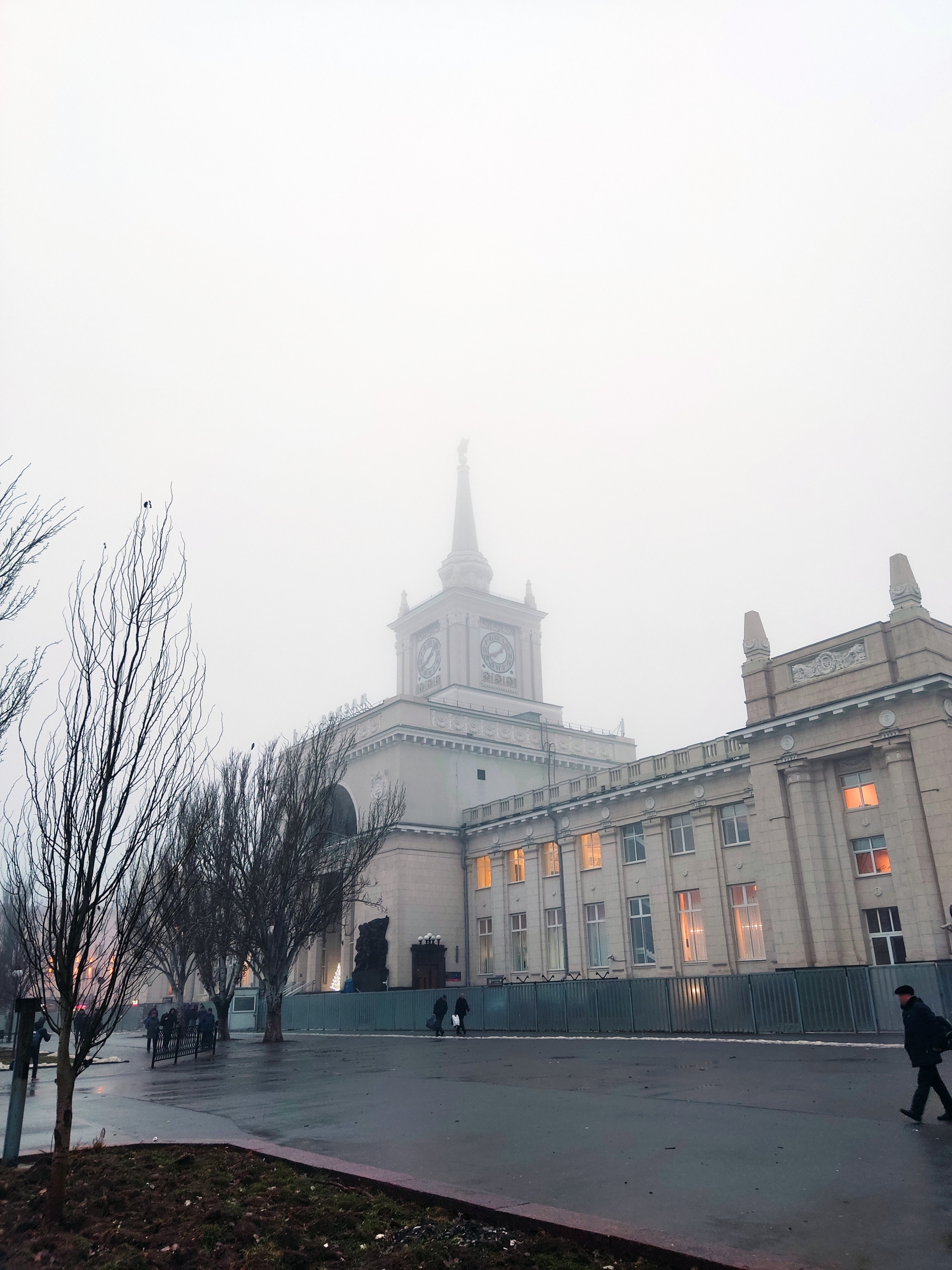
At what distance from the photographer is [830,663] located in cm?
3016

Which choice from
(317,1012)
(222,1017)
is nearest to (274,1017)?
(222,1017)

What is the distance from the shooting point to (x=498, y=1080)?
15.4 meters

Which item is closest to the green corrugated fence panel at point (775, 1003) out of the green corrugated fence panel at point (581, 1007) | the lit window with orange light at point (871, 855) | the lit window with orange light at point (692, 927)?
the green corrugated fence panel at point (581, 1007)

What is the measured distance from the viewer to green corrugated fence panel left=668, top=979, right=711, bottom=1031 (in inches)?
980

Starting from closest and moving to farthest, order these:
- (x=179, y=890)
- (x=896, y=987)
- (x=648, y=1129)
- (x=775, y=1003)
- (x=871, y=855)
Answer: (x=648, y=1129) → (x=179, y=890) → (x=896, y=987) → (x=775, y=1003) → (x=871, y=855)

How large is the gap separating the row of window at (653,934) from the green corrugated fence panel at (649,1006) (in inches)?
286

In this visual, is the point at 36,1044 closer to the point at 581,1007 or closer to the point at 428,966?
the point at 581,1007

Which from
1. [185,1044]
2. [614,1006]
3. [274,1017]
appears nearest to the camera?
[614,1006]

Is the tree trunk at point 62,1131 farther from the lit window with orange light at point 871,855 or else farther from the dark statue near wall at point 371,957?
the dark statue near wall at point 371,957

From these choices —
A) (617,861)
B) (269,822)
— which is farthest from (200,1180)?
(617,861)

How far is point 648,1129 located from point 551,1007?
2129cm

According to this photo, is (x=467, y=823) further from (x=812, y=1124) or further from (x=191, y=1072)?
(x=812, y=1124)

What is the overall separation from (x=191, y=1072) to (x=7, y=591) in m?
15.6

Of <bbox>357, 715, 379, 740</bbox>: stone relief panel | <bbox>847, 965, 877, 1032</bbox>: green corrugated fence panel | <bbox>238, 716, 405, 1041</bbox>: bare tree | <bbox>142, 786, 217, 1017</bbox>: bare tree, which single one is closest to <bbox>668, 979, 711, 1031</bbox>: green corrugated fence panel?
<bbox>847, 965, 877, 1032</bbox>: green corrugated fence panel
